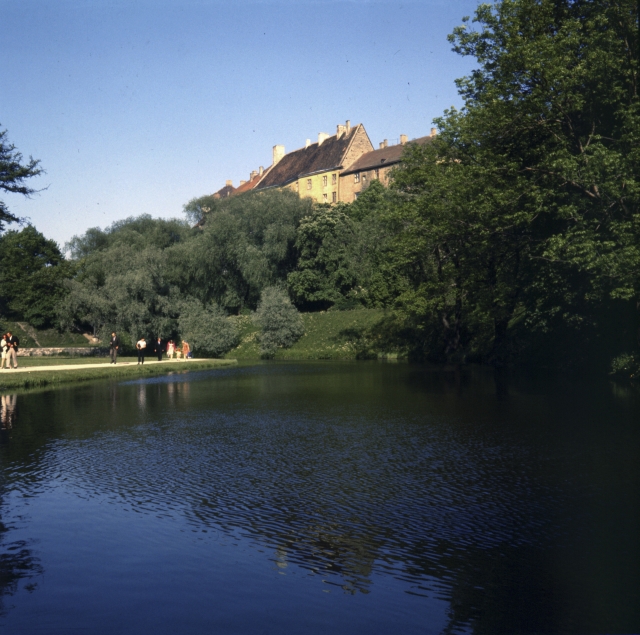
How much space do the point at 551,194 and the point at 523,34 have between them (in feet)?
21.7

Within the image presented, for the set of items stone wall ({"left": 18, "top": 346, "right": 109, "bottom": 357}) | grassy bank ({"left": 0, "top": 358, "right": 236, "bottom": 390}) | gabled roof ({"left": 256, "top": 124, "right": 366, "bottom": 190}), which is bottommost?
grassy bank ({"left": 0, "top": 358, "right": 236, "bottom": 390})

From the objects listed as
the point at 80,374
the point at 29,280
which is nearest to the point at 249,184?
the point at 29,280

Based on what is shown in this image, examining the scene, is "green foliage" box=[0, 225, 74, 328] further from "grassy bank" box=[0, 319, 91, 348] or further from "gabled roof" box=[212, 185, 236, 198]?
"gabled roof" box=[212, 185, 236, 198]

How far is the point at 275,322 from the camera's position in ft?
191

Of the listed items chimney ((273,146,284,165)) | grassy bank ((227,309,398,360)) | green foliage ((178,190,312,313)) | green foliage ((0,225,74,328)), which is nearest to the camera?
grassy bank ((227,309,398,360))

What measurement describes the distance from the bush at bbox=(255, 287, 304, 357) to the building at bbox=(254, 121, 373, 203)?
3738cm

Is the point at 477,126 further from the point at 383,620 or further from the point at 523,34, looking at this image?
the point at 383,620

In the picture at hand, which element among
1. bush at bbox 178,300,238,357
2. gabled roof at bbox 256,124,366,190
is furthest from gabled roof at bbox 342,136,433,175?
bush at bbox 178,300,238,357

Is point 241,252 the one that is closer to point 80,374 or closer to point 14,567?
point 80,374

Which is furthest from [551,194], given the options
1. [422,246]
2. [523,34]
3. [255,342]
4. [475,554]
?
[255,342]

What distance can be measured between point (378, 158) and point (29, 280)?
45.0 metres

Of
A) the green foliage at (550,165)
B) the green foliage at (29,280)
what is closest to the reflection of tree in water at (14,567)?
the green foliage at (550,165)

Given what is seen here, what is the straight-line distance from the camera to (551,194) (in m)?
27.5

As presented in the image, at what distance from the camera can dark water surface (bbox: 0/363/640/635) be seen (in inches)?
210
